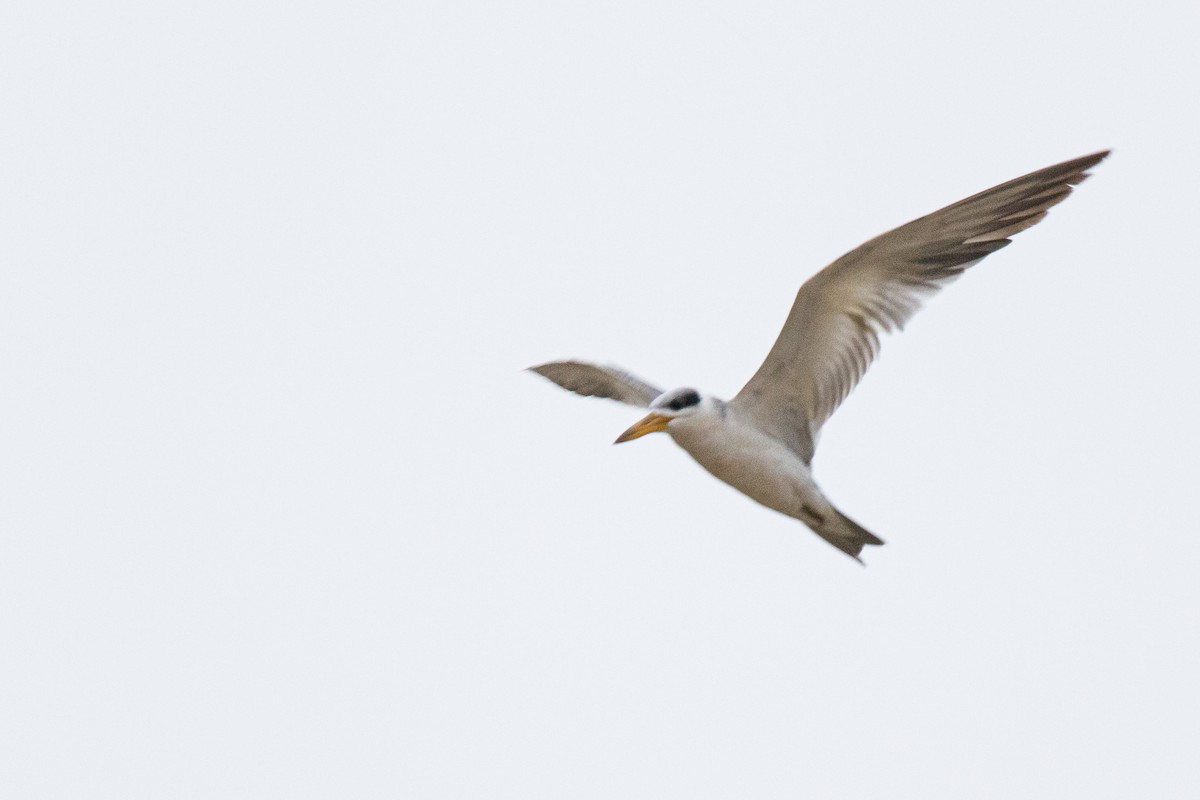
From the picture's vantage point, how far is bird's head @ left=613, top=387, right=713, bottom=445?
10242 millimetres

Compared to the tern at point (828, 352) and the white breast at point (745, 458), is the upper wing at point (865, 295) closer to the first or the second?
the tern at point (828, 352)

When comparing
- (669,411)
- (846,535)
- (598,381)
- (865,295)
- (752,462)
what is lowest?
(846,535)

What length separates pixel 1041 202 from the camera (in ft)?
33.2

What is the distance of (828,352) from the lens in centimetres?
1065

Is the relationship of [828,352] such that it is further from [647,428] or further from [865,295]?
[647,428]

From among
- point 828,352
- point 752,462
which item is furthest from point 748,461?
point 828,352

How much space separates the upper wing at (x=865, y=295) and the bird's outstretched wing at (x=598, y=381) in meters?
1.26

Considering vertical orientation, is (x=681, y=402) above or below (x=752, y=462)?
above

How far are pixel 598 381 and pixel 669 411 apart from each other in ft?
5.94

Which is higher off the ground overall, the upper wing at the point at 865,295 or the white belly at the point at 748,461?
the upper wing at the point at 865,295

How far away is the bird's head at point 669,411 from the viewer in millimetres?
10242

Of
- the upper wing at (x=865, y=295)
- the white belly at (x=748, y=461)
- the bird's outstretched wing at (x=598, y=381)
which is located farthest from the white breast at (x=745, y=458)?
the bird's outstretched wing at (x=598, y=381)

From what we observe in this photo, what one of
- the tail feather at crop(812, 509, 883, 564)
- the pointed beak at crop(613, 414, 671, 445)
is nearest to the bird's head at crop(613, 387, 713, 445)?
the pointed beak at crop(613, 414, 671, 445)

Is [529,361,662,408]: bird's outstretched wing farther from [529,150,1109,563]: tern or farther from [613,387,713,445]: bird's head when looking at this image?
[613,387,713,445]: bird's head
